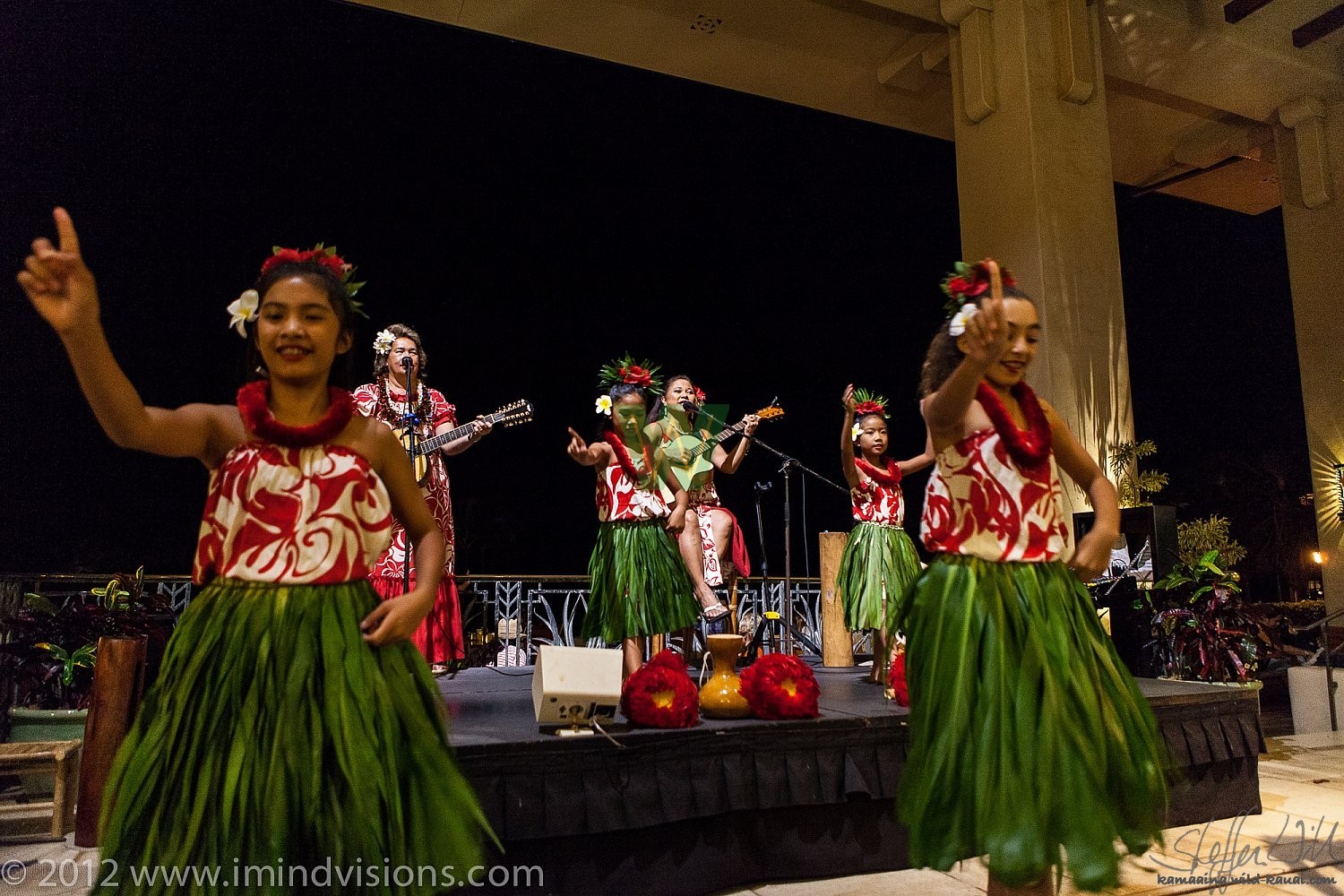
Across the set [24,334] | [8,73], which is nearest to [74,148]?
[8,73]

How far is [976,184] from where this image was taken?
6309 millimetres

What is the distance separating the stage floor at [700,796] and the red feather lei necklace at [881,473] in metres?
1.35

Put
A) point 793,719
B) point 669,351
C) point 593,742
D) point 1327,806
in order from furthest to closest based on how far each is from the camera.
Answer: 1. point 669,351
2. point 1327,806
3. point 793,719
4. point 593,742

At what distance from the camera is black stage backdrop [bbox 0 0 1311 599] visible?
6.71m

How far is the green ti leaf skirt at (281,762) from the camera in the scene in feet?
4.37

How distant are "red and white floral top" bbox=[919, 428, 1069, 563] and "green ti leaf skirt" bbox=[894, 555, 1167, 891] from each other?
0.03m

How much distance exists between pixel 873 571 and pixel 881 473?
44cm

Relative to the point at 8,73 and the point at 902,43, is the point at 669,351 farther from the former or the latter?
the point at 8,73

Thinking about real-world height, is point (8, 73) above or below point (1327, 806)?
above

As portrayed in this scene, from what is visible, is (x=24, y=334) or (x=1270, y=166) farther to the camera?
(x=1270, y=166)

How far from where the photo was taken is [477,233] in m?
8.54

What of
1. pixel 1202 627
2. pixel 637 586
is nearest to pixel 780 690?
pixel 637 586

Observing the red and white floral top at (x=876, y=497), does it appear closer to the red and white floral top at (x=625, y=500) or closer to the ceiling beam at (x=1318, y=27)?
the red and white floral top at (x=625, y=500)

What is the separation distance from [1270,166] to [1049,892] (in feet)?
30.6
